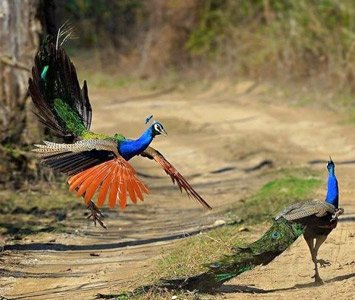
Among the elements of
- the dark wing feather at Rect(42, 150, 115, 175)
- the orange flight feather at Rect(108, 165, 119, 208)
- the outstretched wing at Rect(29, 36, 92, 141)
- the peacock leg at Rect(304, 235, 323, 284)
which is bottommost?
the peacock leg at Rect(304, 235, 323, 284)

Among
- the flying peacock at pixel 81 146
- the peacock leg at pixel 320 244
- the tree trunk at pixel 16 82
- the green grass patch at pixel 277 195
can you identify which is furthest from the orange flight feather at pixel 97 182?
the tree trunk at pixel 16 82

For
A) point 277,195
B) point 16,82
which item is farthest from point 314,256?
point 16,82

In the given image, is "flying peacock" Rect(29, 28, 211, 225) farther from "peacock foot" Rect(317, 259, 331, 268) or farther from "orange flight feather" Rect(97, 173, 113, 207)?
"peacock foot" Rect(317, 259, 331, 268)

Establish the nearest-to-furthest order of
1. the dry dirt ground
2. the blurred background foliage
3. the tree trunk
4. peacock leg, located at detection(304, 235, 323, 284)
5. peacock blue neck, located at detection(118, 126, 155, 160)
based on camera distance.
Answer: peacock leg, located at detection(304, 235, 323, 284)
the dry dirt ground
peacock blue neck, located at detection(118, 126, 155, 160)
the tree trunk
the blurred background foliage

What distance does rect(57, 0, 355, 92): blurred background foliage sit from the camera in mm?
20203

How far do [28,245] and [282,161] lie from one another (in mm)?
5485

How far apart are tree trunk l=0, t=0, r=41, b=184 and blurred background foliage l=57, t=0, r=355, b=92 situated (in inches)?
332

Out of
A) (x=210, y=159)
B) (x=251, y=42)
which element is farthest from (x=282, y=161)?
(x=251, y=42)

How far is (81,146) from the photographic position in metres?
7.55

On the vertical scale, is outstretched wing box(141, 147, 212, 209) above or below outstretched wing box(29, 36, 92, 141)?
below

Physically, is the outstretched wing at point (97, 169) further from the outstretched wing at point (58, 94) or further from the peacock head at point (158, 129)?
the outstretched wing at point (58, 94)

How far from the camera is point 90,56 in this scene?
1040 inches

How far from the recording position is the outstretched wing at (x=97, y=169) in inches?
263

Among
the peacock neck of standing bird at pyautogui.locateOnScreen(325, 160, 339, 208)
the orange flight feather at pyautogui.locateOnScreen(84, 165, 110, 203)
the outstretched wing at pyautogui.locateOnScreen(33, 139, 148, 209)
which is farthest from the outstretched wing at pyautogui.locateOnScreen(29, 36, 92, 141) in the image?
the peacock neck of standing bird at pyautogui.locateOnScreen(325, 160, 339, 208)
